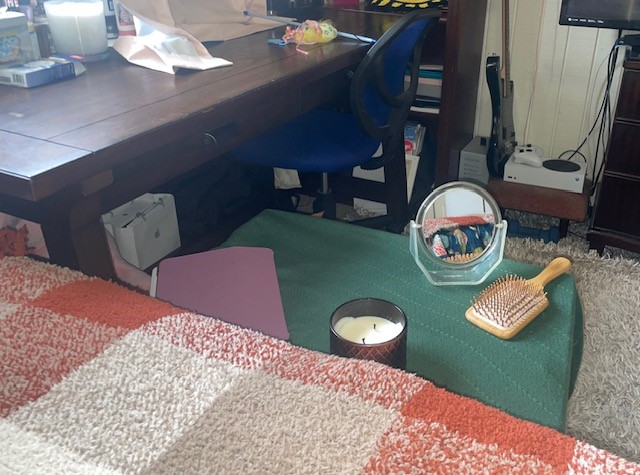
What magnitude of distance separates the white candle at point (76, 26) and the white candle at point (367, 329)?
878mm

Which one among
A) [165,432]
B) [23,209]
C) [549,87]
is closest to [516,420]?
[165,432]

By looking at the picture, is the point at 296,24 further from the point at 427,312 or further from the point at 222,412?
the point at 222,412

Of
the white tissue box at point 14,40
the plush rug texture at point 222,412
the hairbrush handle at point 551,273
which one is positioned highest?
the white tissue box at point 14,40

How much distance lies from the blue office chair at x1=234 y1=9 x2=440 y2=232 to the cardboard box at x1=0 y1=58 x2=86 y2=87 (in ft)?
1.92

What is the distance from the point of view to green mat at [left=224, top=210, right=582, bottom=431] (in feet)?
3.23

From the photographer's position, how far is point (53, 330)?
2.10 feet

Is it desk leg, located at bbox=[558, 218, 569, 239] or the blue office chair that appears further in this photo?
desk leg, located at bbox=[558, 218, 569, 239]

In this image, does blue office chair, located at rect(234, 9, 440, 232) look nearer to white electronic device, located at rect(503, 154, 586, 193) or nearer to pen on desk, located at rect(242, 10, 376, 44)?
pen on desk, located at rect(242, 10, 376, 44)

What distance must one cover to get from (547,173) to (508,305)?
1228 millimetres

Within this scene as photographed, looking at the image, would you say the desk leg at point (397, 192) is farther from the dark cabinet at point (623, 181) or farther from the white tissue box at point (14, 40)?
the white tissue box at point (14, 40)

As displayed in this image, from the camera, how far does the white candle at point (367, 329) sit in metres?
0.96

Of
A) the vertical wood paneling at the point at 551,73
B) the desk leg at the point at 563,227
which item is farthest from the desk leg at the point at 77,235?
the vertical wood paneling at the point at 551,73

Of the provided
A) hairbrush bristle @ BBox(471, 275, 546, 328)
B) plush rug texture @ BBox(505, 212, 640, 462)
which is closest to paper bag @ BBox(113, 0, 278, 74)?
hairbrush bristle @ BBox(471, 275, 546, 328)

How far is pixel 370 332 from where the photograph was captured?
3.22 feet
